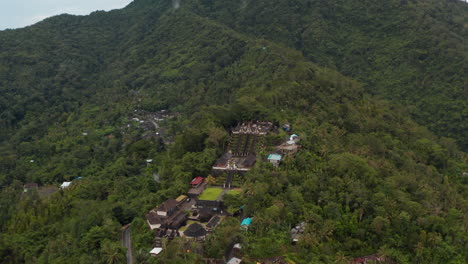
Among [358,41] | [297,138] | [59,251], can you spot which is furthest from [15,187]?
[358,41]

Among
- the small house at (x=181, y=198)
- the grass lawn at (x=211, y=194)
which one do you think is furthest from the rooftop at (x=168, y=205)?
the grass lawn at (x=211, y=194)

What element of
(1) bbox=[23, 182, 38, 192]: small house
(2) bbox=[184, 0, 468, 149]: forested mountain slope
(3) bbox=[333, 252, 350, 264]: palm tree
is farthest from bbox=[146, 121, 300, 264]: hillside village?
(2) bbox=[184, 0, 468, 149]: forested mountain slope

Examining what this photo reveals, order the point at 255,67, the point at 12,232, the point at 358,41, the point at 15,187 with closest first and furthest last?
the point at 12,232, the point at 15,187, the point at 255,67, the point at 358,41

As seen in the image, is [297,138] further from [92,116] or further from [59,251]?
[92,116]

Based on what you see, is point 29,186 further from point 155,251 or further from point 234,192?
point 155,251

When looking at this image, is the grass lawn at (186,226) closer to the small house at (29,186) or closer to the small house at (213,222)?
the small house at (213,222)
